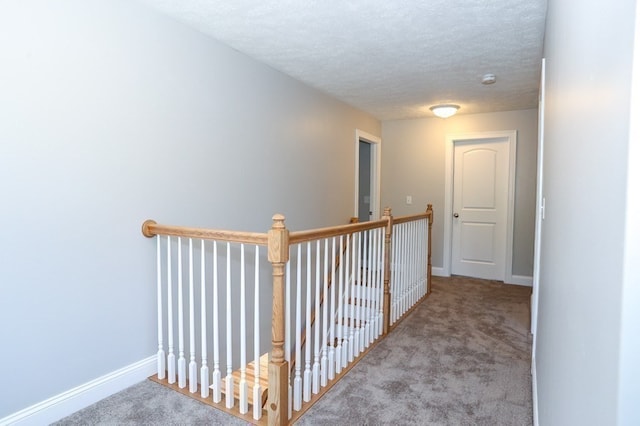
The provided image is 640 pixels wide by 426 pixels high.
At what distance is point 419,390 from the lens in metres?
2.23

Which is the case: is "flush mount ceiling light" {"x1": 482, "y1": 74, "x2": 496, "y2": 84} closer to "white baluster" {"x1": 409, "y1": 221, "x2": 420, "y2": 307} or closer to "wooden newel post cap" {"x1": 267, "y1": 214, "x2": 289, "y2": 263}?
"white baluster" {"x1": 409, "y1": 221, "x2": 420, "y2": 307}

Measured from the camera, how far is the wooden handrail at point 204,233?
1.93 meters

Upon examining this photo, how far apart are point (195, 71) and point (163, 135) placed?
56cm

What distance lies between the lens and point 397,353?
275cm

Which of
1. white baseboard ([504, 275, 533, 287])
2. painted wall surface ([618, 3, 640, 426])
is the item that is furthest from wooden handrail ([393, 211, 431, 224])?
painted wall surface ([618, 3, 640, 426])

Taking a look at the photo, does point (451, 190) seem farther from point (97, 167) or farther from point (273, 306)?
point (97, 167)

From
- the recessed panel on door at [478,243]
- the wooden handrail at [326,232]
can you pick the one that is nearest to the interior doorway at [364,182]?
the recessed panel on door at [478,243]

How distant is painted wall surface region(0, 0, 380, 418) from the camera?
177 centimetres

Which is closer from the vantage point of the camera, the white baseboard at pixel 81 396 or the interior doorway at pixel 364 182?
the white baseboard at pixel 81 396

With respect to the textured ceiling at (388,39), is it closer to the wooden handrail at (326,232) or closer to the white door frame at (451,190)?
the white door frame at (451,190)

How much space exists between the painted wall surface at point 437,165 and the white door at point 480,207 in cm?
18

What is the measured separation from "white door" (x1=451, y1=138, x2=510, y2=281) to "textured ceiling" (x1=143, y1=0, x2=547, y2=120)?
117cm

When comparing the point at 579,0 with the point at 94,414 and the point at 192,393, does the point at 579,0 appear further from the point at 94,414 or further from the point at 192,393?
the point at 94,414

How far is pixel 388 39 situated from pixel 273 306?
6.82 ft
